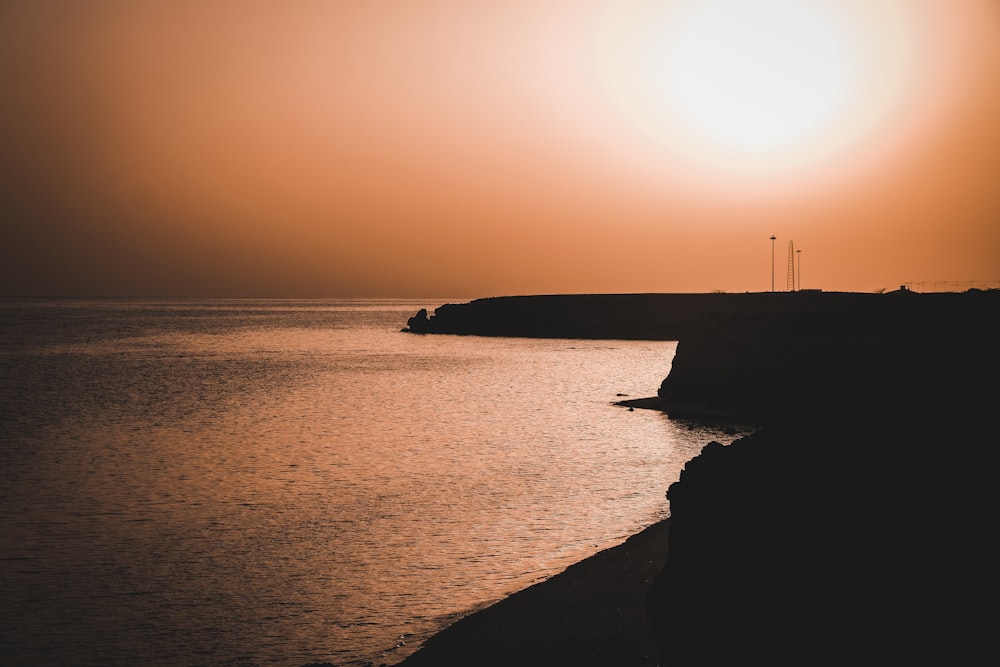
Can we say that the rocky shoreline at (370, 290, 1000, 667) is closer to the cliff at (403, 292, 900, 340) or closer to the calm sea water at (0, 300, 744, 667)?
the calm sea water at (0, 300, 744, 667)

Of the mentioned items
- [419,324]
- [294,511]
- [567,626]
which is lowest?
[294,511]

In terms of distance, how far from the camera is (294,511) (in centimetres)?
2639

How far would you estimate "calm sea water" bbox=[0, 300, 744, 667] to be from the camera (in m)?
16.4

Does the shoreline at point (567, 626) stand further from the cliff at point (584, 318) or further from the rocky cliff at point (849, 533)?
the cliff at point (584, 318)

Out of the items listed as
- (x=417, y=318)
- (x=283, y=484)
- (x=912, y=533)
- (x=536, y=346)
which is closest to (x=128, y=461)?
(x=283, y=484)

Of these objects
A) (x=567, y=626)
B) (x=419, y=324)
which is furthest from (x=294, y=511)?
(x=419, y=324)

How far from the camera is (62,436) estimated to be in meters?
44.8

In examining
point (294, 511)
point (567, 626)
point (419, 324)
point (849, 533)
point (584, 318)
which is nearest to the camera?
point (849, 533)

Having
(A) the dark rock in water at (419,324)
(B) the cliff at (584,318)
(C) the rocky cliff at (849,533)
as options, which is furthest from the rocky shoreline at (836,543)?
(A) the dark rock in water at (419,324)

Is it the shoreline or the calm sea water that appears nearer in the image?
the shoreline

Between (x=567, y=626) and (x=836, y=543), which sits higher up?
(x=836, y=543)

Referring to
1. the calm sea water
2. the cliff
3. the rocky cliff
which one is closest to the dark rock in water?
the cliff

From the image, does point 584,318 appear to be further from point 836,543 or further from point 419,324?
point 836,543

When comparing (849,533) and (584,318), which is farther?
(584,318)
